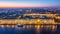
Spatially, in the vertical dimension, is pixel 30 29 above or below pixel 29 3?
below

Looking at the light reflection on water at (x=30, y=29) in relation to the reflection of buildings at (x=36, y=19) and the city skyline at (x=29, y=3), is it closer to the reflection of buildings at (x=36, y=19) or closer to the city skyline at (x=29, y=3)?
the reflection of buildings at (x=36, y=19)

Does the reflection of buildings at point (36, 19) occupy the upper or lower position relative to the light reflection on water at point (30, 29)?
upper

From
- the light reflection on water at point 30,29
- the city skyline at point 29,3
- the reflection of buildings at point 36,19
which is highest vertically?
the city skyline at point 29,3

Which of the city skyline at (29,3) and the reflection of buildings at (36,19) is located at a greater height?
the city skyline at (29,3)

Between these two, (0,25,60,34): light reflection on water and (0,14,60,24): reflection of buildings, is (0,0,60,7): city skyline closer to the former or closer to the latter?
(0,14,60,24): reflection of buildings

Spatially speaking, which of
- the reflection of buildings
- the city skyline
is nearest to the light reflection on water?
the reflection of buildings

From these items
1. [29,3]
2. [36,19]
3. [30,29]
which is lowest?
[30,29]

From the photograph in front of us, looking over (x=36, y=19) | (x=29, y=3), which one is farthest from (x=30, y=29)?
(x=29, y=3)

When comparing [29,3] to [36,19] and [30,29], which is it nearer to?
[36,19]

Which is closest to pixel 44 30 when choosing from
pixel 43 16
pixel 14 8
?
pixel 43 16

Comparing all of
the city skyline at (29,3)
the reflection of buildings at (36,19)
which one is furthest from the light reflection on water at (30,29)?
the city skyline at (29,3)
